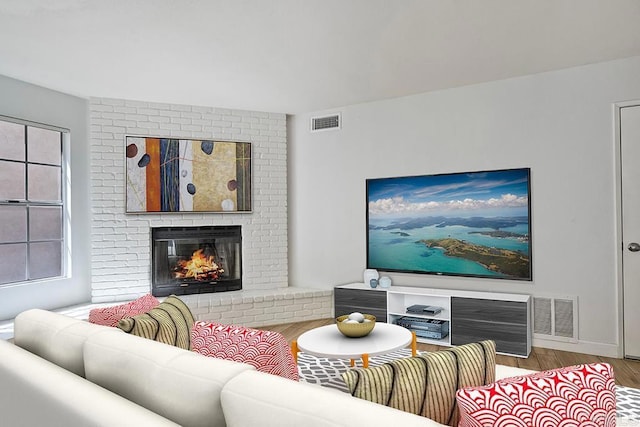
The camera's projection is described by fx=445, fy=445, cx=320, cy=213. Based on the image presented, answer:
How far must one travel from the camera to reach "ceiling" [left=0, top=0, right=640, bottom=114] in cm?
276

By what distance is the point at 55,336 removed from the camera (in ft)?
5.57

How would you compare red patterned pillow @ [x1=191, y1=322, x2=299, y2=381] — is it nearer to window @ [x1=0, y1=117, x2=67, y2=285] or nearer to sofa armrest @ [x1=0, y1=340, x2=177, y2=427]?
sofa armrest @ [x1=0, y1=340, x2=177, y2=427]

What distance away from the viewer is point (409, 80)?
4.22 meters

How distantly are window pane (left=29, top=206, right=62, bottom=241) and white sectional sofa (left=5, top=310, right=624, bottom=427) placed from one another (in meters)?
3.06

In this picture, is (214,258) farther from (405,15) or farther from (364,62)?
(405,15)

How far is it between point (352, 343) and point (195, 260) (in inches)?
111

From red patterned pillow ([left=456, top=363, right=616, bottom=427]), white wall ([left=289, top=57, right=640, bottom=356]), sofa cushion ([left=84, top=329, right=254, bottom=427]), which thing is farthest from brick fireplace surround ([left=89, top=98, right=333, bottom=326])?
red patterned pillow ([left=456, top=363, right=616, bottom=427])

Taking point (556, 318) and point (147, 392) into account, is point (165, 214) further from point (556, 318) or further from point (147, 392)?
point (556, 318)

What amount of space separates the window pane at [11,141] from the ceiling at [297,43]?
46cm

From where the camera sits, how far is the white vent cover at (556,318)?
3.87 meters

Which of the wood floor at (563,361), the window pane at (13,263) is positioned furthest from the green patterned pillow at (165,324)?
the window pane at (13,263)

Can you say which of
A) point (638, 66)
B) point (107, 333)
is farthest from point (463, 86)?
point (107, 333)

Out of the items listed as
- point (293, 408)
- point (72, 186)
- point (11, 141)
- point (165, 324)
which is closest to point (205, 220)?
point (72, 186)

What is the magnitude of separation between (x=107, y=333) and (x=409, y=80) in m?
3.52
